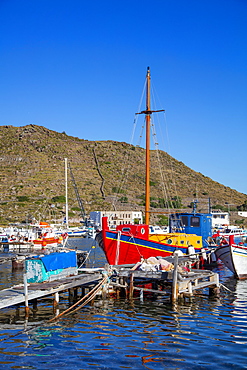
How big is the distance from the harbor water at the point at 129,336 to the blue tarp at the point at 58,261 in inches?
Answer: 71.3

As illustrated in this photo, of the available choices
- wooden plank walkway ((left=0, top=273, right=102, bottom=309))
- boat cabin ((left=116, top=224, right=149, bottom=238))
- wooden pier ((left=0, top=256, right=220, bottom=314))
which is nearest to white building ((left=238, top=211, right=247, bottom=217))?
boat cabin ((left=116, top=224, right=149, bottom=238))

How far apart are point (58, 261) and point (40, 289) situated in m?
3.42

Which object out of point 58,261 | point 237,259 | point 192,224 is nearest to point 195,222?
point 192,224

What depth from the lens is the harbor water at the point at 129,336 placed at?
13086 millimetres

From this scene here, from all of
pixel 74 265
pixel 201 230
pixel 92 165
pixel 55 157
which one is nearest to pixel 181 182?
pixel 92 165

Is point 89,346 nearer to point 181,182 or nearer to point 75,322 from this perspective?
Result: point 75,322

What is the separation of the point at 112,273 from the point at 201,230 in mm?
17856

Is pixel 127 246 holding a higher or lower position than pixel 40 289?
higher

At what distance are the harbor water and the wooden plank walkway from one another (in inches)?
38.6

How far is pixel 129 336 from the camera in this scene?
51.4 ft

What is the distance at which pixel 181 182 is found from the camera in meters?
187

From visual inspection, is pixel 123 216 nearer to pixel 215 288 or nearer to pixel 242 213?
pixel 242 213

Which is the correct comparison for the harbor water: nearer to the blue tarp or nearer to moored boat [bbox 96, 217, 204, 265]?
the blue tarp

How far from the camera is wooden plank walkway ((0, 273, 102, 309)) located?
1738 cm
